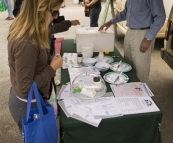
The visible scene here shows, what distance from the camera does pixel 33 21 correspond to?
105 cm

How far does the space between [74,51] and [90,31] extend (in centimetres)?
28

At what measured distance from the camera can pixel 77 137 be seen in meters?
Answer: 1.25

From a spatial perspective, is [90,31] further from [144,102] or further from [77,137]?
[77,137]

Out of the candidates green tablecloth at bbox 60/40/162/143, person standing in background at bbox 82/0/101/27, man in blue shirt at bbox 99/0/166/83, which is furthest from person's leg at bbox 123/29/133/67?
person standing in background at bbox 82/0/101/27

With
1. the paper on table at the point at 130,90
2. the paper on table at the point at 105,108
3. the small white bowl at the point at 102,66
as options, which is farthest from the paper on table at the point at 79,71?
the paper on table at the point at 105,108

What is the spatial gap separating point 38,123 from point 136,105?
2.05ft

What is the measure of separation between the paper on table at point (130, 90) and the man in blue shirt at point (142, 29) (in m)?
0.54

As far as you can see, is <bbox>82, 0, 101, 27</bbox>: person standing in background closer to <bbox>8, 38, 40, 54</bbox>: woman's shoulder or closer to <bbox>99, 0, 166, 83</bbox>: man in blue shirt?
<bbox>99, 0, 166, 83</bbox>: man in blue shirt

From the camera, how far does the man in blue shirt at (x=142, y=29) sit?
5.90 ft

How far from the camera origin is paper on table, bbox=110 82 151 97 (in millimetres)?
1428

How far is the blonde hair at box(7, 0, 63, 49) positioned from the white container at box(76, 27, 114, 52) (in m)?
1.02

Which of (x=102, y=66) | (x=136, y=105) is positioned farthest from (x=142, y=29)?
(x=136, y=105)

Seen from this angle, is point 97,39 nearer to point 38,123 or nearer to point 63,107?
point 63,107

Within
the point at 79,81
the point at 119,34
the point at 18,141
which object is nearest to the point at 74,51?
the point at 79,81
